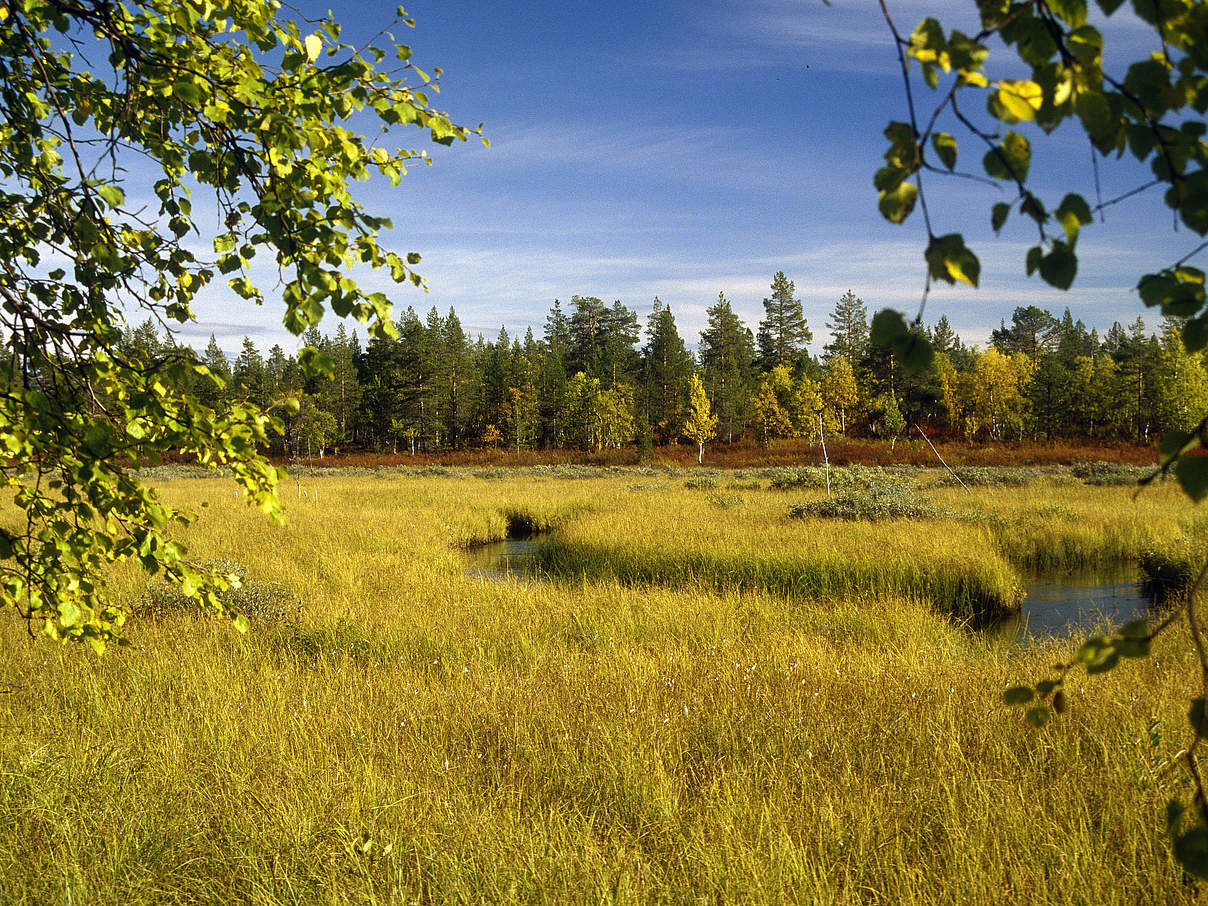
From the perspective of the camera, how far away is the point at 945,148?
1.06m

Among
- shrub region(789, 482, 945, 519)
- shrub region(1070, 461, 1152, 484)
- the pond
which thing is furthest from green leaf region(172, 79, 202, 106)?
shrub region(1070, 461, 1152, 484)

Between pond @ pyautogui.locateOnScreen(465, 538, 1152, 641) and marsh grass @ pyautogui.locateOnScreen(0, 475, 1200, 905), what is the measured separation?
6.35 feet

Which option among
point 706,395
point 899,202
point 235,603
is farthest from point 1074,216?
point 706,395

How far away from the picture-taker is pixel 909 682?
17.8 feet

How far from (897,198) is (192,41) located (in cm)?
344

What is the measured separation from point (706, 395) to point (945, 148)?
71498mm

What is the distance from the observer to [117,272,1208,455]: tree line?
64.2 metres

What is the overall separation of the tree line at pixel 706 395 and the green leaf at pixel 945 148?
5928 cm

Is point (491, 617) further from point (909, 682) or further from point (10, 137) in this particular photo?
point (10, 137)

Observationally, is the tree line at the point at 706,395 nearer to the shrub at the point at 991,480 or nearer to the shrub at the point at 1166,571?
the shrub at the point at 991,480

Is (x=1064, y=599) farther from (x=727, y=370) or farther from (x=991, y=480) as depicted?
(x=727, y=370)

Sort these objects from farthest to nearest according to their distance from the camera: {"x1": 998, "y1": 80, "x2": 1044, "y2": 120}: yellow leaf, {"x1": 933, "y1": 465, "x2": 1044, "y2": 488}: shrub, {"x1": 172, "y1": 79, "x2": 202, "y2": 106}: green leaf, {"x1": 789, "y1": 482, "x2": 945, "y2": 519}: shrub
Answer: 1. {"x1": 933, "y1": 465, "x2": 1044, "y2": 488}: shrub
2. {"x1": 789, "y1": 482, "x2": 945, "y2": 519}: shrub
3. {"x1": 172, "y1": 79, "x2": 202, "y2": 106}: green leaf
4. {"x1": 998, "y1": 80, "x2": 1044, "y2": 120}: yellow leaf

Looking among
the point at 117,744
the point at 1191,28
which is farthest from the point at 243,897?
the point at 1191,28

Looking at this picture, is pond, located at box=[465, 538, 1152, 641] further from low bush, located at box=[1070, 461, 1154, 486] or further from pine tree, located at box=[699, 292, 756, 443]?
pine tree, located at box=[699, 292, 756, 443]
